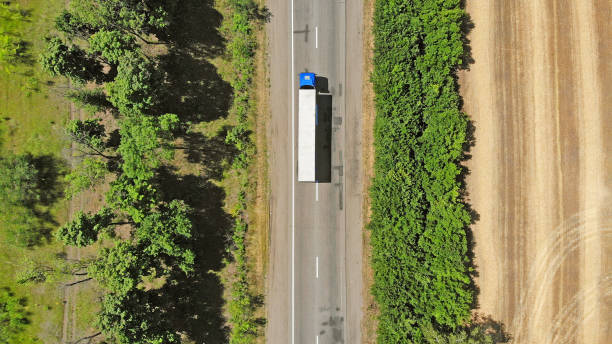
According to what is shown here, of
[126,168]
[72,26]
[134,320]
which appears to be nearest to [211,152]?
[126,168]

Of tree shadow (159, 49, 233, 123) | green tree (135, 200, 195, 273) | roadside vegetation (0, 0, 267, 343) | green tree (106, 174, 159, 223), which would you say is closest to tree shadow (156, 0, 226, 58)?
roadside vegetation (0, 0, 267, 343)

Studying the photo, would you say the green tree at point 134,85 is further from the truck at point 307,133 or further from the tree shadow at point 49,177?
the truck at point 307,133

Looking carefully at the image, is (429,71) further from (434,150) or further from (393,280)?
(393,280)

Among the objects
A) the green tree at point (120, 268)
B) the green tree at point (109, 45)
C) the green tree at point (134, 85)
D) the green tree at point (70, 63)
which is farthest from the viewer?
the green tree at point (70, 63)

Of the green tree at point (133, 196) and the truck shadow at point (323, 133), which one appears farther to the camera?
the truck shadow at point (323, 133)

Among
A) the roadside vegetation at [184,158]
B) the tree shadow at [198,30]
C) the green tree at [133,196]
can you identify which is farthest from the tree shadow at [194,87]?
the green tree at [133,196]

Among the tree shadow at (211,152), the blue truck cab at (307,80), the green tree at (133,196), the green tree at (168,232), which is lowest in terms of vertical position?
the green tree at (168,232)

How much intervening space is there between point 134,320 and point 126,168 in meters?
10.3

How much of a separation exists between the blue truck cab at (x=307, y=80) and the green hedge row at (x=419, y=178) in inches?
209

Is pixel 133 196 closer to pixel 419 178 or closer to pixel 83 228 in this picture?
pixel 83 228

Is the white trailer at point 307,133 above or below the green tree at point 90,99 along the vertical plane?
below

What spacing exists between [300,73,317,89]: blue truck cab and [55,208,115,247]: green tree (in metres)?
17.2

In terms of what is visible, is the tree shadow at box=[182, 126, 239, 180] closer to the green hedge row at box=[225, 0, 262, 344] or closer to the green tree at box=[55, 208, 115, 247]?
the green hedge row at box=[225, 0, 262, 344]

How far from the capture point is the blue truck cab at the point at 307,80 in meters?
26.5
